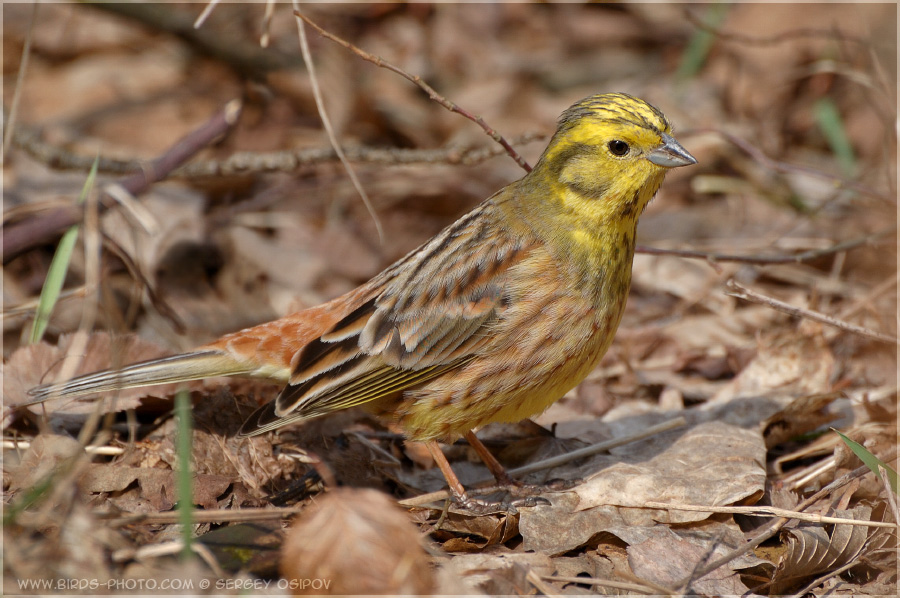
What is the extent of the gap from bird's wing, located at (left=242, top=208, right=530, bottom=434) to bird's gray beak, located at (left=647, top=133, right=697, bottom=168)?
686 mm

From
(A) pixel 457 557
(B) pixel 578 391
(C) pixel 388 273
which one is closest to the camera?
(A) pixel 457 557

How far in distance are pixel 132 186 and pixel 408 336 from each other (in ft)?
6.54

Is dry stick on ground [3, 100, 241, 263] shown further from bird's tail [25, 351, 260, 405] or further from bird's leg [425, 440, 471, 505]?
bird's leg [425, 440, 471, 505]

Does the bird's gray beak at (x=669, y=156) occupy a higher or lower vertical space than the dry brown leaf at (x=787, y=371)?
higher

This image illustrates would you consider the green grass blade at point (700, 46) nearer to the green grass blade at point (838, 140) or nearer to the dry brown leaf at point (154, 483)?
the green grass blade at point (838, 140)

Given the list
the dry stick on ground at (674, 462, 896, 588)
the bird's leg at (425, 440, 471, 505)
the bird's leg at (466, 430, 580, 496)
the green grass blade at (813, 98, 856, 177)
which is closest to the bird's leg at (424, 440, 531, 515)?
the bird's leg at (425, 440, 471, 505)

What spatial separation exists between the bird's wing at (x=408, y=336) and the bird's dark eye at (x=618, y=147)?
57cm

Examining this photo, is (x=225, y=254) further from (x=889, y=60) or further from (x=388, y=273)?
(x=889, y=60)

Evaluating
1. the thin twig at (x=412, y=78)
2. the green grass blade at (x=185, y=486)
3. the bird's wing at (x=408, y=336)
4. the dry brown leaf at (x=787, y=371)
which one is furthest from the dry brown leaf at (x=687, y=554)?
the thin twig at (x=412, y=78)

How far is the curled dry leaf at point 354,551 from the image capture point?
2.55m

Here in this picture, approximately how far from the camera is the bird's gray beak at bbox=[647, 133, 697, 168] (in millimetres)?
3771

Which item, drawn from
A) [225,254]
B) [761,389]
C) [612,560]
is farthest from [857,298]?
[225,254]

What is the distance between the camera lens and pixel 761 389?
4848mm

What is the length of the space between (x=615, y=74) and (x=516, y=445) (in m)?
5.07
